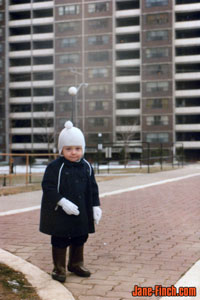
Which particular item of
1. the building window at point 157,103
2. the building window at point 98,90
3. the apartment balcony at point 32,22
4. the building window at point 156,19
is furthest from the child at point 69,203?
the apartment balcony at point 32,22

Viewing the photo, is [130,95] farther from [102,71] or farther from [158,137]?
[158,137]

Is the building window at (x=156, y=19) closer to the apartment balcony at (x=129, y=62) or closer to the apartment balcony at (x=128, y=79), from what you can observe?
the apartment balcony at (x=129, y=62)

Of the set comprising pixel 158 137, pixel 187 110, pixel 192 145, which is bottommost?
pixel 192 145

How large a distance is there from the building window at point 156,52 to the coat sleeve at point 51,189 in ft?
182

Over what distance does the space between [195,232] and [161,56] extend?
53.0 meters

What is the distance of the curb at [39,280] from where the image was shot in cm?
380

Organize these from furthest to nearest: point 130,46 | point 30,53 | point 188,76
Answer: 1. point 30,53
2. point 130,46
3. point 188,76

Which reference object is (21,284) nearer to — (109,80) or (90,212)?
(90,212)

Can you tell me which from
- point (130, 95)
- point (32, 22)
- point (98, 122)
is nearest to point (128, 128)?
point (98, 122)

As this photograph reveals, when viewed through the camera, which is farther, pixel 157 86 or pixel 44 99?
pixel 44 99

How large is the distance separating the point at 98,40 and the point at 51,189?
5789cm

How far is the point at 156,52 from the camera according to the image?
5800 centimetres

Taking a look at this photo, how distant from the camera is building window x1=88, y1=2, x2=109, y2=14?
195 feet

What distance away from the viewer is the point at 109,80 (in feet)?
194
